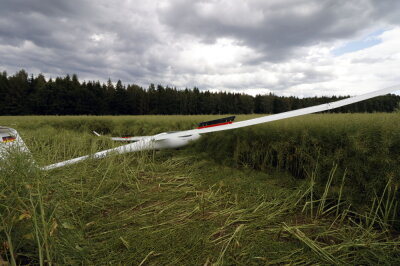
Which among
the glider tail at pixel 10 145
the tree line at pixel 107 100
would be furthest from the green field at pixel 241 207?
the tree line at pixel 107 100

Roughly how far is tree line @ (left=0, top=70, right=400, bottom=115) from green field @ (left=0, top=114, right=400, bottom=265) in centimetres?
2725

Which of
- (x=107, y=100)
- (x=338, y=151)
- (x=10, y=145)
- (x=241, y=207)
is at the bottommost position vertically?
(x=241, y=207)

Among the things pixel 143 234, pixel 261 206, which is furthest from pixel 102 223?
pixel 261 206

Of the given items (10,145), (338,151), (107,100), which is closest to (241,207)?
(338,151)

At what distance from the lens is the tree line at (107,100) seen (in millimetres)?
32375

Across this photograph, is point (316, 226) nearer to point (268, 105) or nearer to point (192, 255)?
point (192, 255)

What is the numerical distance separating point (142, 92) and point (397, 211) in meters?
43.1

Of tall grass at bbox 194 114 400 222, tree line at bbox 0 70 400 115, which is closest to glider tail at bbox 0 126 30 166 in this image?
tall grass at bbox 194 114 400 222

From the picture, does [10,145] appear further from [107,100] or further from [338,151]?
[107,100]

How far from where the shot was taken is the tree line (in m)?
32.4

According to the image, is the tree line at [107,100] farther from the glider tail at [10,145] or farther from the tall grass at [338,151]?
the glider tail at [10,145]

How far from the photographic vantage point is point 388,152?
1.52m

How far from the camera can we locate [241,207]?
1.91 m

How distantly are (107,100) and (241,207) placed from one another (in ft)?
139
